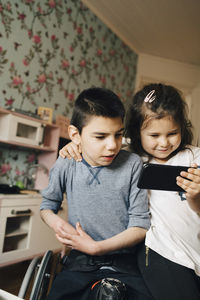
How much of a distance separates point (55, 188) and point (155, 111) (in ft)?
1.46

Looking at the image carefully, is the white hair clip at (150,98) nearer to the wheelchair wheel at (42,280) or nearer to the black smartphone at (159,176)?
the black smartphone at (159,176)

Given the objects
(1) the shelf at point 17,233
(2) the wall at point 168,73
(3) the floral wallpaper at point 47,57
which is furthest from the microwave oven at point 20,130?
(2) the wall at point 168,73

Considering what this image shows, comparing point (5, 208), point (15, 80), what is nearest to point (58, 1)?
point (15, 80)

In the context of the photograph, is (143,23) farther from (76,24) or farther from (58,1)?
(58,1)

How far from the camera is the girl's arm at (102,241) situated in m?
0.85

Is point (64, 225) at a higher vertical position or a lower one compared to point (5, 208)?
higher

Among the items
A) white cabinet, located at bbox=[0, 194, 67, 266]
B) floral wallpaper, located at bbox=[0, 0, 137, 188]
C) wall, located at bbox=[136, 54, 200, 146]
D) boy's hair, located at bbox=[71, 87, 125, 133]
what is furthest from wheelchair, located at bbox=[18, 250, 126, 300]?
wall, located at bbox=[136, 54, 200, 146]

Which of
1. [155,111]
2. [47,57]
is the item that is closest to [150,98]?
[155,111]

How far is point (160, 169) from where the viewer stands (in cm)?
79

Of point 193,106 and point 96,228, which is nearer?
point 96,228

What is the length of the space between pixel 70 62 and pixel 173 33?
1820mm

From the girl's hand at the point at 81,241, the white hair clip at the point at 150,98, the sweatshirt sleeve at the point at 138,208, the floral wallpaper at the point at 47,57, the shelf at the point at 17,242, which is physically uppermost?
the floral wallpaper at the point at 47,57

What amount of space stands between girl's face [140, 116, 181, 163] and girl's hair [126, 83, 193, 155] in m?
0.02

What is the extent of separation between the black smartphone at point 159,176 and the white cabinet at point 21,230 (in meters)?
1.73
